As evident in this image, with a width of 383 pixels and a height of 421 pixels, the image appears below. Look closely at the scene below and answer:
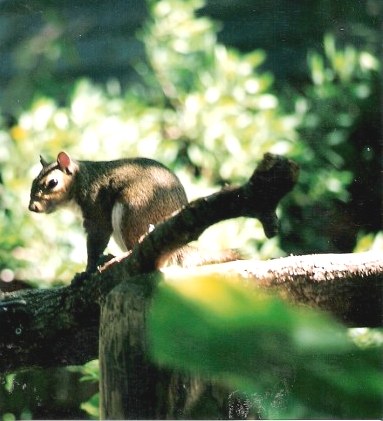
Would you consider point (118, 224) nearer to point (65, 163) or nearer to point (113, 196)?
point (113, 196)

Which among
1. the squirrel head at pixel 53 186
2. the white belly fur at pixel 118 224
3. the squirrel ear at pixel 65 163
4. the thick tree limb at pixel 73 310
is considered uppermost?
the squirrel ear at pixel 65 163

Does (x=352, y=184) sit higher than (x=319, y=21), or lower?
lower

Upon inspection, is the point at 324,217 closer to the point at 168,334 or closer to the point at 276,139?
the point at 276,139

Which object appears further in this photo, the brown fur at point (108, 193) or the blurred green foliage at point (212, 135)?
the blurred green foliage at point (212, 135)

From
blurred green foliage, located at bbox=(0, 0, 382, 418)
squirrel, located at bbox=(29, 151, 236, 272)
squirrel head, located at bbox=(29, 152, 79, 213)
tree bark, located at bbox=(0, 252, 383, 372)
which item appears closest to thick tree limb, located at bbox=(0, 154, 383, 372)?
tree bark, located at bbox=(0, 252, 383, 372)

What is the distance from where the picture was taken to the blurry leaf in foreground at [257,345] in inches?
5.5

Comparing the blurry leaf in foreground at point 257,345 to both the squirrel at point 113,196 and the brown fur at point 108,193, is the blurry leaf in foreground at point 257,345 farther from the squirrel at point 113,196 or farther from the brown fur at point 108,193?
the brown fur at point 108,193

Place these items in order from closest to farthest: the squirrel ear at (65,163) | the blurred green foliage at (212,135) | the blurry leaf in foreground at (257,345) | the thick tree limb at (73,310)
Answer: the blurry leaf in foreground at (257,345), the thick tree limb at (73,310), the squirrel ear at (65,163), the blurred green foliage at (212,135)

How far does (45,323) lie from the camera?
1112mm

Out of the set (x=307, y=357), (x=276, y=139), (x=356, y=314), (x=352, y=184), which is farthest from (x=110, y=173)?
(x=307, y=357)

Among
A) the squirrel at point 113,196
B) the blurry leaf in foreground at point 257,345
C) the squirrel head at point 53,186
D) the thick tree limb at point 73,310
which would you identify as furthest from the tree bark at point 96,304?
the blurry leaf in foreground at point 257,345

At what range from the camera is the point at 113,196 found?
4.48 ft

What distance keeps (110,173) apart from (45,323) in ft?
1.18

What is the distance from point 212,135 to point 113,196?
0.63 metres
